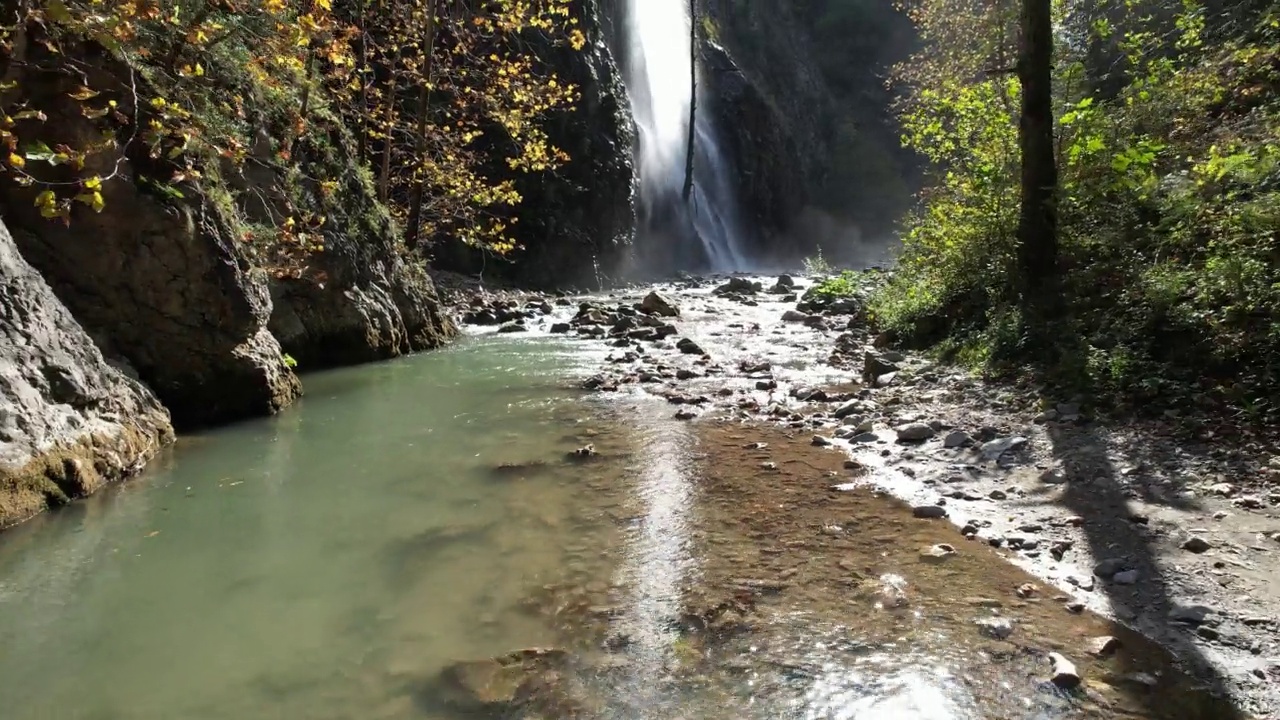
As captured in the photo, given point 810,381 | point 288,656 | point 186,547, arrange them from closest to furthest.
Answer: point 288,656 → point 186,547 → point 810,381

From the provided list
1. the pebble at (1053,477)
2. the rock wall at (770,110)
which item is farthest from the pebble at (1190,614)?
the rock wall at (770,110)

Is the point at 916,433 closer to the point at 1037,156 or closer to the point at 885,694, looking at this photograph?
the point at 1037,156

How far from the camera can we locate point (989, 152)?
31.9 feet

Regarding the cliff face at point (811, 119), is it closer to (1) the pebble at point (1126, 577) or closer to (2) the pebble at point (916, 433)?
(2) the pebble at point (916, 433)

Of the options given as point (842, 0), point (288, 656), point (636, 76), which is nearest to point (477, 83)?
point (636, 76)

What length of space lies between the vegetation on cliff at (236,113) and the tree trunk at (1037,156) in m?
6.41

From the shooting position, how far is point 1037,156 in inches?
310

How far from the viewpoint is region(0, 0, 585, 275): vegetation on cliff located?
5.86 meters

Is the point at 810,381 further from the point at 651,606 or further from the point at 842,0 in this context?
the point at 842,0

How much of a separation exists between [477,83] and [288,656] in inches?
745

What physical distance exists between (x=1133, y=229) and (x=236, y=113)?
9939 millimetres

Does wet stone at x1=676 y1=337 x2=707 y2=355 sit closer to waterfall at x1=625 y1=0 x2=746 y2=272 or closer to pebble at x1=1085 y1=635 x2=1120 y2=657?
pebble at x1=1085 y1=635 x2=1120 y2=657

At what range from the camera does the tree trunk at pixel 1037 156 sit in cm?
765

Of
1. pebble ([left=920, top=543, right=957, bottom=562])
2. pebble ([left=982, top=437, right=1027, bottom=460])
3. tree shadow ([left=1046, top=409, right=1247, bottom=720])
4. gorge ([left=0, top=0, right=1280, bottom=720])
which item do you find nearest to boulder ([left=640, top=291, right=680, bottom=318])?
gorge ([left=0, top=0, right=1280, bottom=720])
